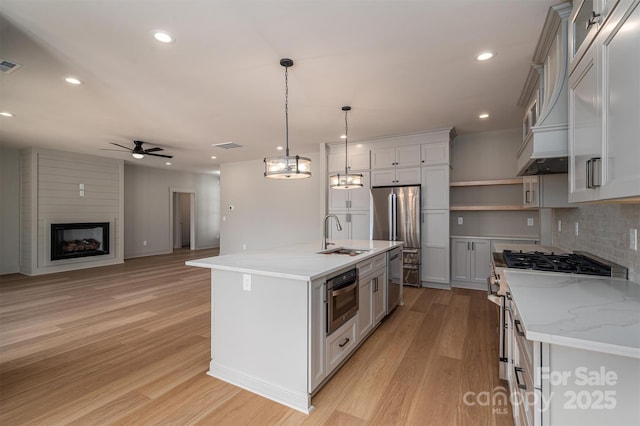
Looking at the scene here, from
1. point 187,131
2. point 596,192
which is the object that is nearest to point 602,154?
point 596,192

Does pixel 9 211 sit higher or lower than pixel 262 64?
lower

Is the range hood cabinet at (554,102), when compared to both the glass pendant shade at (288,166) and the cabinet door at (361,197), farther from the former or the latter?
the cabinet door at (361,197)

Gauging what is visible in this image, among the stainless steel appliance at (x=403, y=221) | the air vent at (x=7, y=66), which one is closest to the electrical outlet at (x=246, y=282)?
the air vent at (x=7, y=66)

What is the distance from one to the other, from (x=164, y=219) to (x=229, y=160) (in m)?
3.03

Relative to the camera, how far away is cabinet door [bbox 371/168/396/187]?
5297mm

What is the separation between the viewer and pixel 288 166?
2.68 meters

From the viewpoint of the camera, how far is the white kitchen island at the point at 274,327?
1.95m

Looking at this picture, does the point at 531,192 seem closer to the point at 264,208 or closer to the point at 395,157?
the point at 395,157

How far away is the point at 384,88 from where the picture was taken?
10.8 ft

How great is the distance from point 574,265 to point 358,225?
3699 millimetres

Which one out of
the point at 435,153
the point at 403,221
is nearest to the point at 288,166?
the point at 403,221

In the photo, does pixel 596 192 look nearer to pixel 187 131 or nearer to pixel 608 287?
pixel 608 287

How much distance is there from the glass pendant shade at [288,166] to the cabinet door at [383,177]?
2.86 m

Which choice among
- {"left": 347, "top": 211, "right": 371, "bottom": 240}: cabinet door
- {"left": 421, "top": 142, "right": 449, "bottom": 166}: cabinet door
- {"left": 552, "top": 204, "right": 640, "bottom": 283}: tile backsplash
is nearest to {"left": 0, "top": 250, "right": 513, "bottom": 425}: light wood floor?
{"left": 552, "top": 204, "right": 640, "bottom": 283}: tile backsplash
